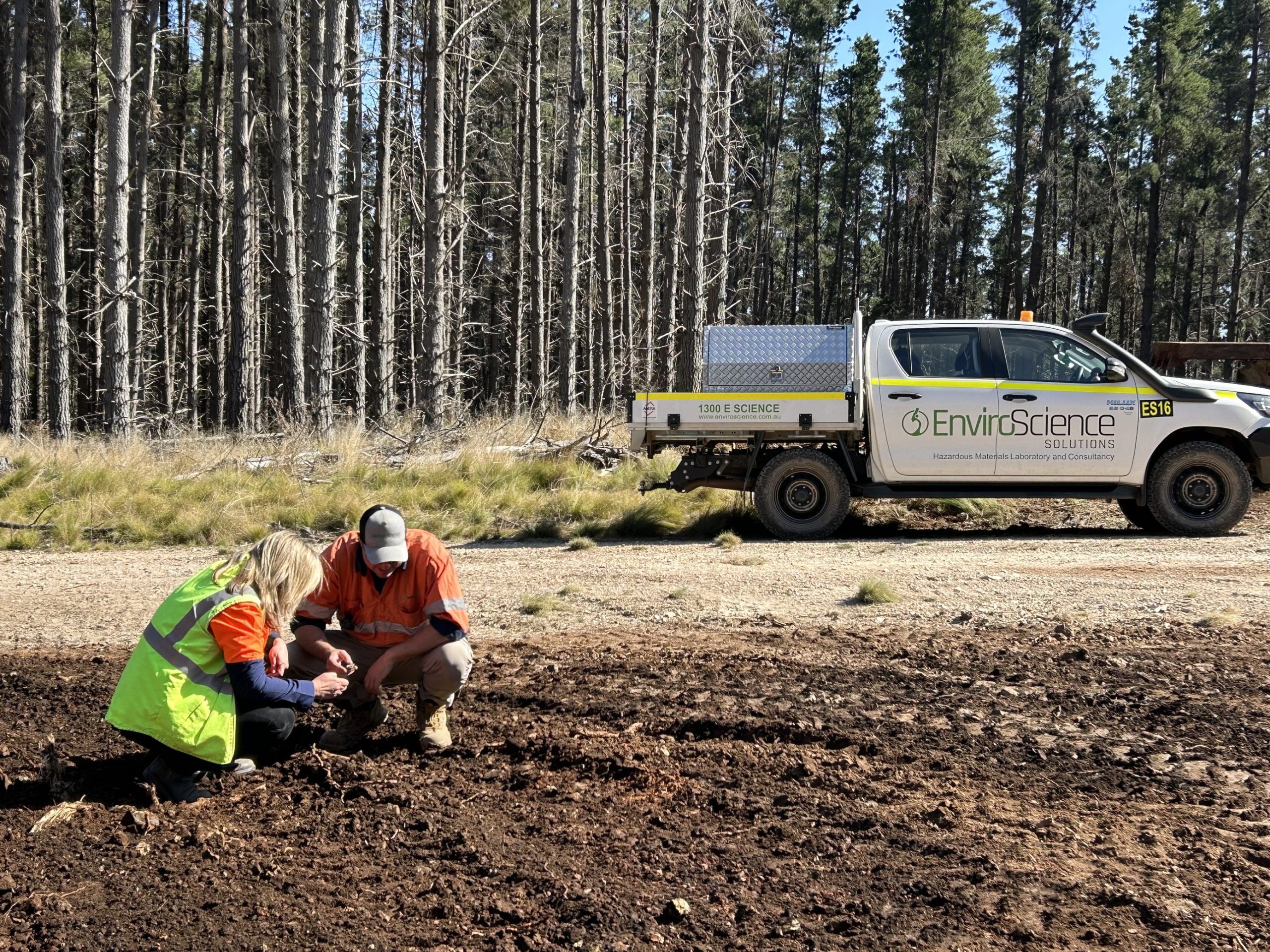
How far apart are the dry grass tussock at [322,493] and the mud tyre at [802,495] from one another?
2.66ft

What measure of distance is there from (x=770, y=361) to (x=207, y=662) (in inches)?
302

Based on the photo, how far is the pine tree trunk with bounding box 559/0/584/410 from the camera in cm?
2308

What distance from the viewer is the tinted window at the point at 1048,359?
439 inches

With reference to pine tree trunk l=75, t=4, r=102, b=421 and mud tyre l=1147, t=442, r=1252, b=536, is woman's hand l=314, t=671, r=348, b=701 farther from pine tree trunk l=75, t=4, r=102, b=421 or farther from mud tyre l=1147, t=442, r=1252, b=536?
pine tree trunk l=75, t=4, r=102, b=421

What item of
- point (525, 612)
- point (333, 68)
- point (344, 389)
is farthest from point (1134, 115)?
point (525, 612)

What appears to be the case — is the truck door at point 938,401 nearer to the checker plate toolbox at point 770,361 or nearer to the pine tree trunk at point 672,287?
the checker plate toolbox at point 770,361

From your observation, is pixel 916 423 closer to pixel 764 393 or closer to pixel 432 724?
pixel 764 393

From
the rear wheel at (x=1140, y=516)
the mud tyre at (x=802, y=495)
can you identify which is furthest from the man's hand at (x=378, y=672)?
the rear wheel at (x=1140, y=516)

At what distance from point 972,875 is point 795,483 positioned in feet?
25.7

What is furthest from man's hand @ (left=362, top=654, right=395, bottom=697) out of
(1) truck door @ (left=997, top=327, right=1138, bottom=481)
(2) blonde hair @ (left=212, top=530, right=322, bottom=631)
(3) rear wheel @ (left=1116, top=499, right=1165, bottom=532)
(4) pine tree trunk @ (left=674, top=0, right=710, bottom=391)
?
(4) pine tree trunk @ (left=674, top=0, right=710, bottom=391)

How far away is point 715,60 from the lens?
23812 millimetres

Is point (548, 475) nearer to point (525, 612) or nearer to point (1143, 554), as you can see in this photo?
point (525, 612)

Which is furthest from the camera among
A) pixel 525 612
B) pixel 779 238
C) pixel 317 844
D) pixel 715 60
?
pixel 779 238

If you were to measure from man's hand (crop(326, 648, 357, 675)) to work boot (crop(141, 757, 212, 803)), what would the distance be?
0.71m
